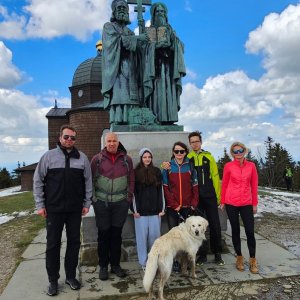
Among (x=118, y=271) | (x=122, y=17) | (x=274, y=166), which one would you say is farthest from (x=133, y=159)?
(x=274, y=166)

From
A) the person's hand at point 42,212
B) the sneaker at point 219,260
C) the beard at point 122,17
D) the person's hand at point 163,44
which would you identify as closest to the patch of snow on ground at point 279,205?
the sneaker at point 219,260

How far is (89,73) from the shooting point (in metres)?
33.4

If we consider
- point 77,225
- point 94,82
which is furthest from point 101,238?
point 94,82

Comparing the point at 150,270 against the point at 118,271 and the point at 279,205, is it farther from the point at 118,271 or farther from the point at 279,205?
the point at 279,205

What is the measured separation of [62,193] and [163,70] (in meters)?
3.22

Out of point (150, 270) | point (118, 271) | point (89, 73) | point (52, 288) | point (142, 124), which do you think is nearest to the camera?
point (150, 270)

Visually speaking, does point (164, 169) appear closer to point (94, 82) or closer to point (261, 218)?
point (261, 218)

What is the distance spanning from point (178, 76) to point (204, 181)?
2200 millimetres

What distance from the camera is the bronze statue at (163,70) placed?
6.14 m

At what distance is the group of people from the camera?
13.7 feet

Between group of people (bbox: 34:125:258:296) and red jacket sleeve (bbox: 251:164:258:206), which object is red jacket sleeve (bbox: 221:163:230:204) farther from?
red jacket sleeve (bbox: 251:164:258:206)

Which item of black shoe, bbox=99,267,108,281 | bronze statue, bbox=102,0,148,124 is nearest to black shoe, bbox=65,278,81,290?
black shoe, bbox=99,267,108,281

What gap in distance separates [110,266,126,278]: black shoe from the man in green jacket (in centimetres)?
118

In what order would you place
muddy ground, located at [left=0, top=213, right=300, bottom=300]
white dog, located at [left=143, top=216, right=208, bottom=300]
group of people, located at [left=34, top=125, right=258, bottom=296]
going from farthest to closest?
group of people, located at [left=34, top=125, right=258, bottom=296]
muddy ground, located at [left=0, top=213, right=300, bottom=300]
white dog, located at [left=143, top=216, right=208, bottom=300]
